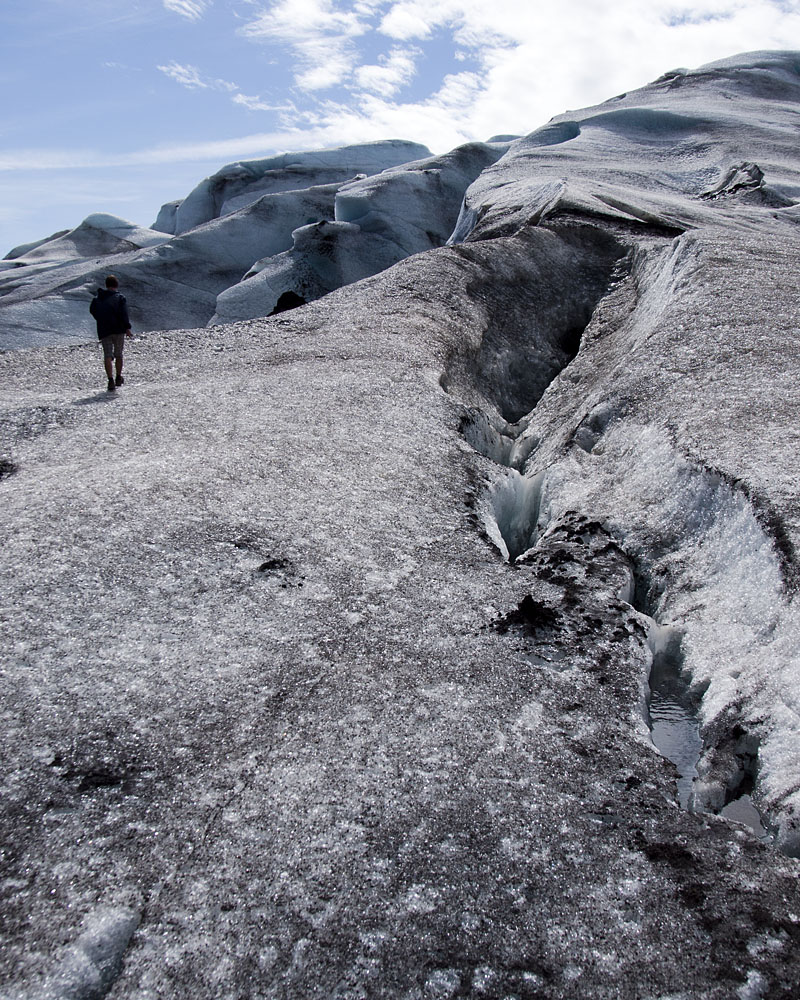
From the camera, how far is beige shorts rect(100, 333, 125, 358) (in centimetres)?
1145

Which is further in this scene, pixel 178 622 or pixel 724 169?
pixel 724 169

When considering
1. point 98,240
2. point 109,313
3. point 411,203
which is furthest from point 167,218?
point 109,313

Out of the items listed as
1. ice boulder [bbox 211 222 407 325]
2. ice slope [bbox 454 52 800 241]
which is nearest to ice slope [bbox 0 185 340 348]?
ice boulder [bbox 211 222 407 325]

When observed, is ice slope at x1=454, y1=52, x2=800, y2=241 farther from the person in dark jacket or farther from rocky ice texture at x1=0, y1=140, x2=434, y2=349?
the person in dark jacket

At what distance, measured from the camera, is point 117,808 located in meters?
4.36

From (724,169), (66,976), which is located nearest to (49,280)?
(724,169)

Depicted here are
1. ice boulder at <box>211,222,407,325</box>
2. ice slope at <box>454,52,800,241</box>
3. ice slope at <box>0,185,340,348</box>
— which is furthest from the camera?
ice slope at <box>0,185,340,348</box>

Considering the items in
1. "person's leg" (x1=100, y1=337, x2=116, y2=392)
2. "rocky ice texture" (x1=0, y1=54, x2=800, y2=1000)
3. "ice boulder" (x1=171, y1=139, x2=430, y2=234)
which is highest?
"ice boulder" (x1=171, y1=139, x2=430, y2=234)

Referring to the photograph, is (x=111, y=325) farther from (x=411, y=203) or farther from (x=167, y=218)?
(x=167, y=218)

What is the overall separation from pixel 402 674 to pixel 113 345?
322 inches

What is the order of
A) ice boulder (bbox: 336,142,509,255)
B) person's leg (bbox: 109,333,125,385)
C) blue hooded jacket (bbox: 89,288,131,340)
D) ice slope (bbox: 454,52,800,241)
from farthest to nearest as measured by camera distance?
ice boulder (bbox: 336,142,509,255) < ice slope (bbox: 454,52,800,241) < person's leg (bbox: 109,333,125,385) < blue hooded jacket (bbox: 89,288,131,340)

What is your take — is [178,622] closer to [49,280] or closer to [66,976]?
[66,976]

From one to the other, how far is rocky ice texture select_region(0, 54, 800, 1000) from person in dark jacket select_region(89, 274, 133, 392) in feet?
1.33

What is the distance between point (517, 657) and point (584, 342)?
9714 millimetres
